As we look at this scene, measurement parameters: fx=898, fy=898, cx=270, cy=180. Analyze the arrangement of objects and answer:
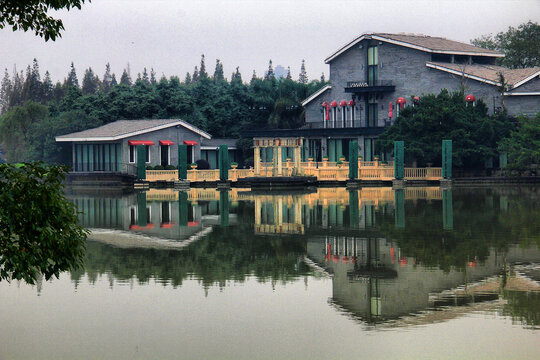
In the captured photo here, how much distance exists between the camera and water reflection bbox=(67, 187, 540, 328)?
16672 millimetres

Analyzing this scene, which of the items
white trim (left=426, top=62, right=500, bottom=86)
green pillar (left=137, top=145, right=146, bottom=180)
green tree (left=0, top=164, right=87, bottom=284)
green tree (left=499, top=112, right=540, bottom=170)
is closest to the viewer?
green tree (left=0, top=164, right=87, bottom=284)

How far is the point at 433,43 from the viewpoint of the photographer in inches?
3022

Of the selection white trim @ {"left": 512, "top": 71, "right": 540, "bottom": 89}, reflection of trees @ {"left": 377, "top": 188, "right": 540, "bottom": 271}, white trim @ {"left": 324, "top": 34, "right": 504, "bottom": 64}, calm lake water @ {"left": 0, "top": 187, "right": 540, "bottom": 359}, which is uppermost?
white trim @ {"left": 324, "top": 34, "right": 504, "bottom": 64}

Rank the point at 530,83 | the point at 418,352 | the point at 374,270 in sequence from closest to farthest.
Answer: the point at 418,352
the point at 374,270
the point at 530,83

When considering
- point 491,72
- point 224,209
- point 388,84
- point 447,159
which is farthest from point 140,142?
point 224,209

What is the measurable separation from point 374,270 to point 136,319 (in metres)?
6.78

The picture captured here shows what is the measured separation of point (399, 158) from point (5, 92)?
147 m

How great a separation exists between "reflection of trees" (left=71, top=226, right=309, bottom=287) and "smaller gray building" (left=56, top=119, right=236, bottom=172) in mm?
45421

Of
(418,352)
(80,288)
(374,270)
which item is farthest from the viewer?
(374,270)

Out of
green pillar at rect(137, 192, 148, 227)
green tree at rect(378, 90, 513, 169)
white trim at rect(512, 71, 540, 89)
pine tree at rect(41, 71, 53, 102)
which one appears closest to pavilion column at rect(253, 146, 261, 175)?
green tree at rect(378, 90, 513, 169)

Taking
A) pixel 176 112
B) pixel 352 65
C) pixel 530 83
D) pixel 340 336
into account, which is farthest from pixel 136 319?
pixel 176 112

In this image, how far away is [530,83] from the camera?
229ft

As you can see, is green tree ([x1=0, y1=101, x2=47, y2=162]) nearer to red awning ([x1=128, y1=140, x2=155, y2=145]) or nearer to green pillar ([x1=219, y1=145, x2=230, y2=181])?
red awning ([x1=128, y1=140, x2=155, y2=145])

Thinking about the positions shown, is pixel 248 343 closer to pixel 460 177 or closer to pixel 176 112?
pixel 460 177
